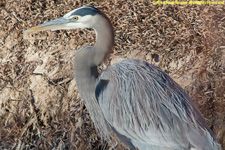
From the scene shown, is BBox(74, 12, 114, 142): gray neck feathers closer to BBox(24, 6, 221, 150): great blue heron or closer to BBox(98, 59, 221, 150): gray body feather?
BBox(24, 6, 221, 150): great blue heron

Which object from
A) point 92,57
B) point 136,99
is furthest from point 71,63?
point 136,99

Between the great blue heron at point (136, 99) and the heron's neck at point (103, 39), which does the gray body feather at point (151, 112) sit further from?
the heron's neck at point (103, 39)

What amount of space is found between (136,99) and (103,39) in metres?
0.56

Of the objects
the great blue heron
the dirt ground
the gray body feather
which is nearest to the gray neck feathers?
the great blue heron

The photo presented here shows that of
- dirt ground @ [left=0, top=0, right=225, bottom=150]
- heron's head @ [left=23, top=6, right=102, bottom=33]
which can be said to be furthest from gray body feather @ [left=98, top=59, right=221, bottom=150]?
dirt ground @ [left=0, top=0, right=225, bottom=150]

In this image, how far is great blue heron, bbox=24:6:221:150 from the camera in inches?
98.4

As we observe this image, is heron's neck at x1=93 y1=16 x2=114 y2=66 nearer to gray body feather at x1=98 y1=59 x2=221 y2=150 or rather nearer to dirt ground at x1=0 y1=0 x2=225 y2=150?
gray body feather at x1=98 y1=59 x2=221 y2=150

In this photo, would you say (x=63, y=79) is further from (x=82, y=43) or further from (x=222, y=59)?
(x=222, y=59)

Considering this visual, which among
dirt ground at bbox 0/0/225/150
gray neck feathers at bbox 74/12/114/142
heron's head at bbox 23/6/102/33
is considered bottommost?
dirt ground at bbox 0/0/225/150

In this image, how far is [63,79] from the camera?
3.52 meters

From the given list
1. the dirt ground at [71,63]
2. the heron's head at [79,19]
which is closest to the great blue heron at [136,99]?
the heron's head at [79,19]

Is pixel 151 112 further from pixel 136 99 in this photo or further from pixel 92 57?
pixel 92 57

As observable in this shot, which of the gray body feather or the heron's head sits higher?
the heron's head

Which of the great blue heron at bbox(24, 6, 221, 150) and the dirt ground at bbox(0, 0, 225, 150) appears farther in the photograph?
the dirt ground at bbox(0, 0, 225, 150)
